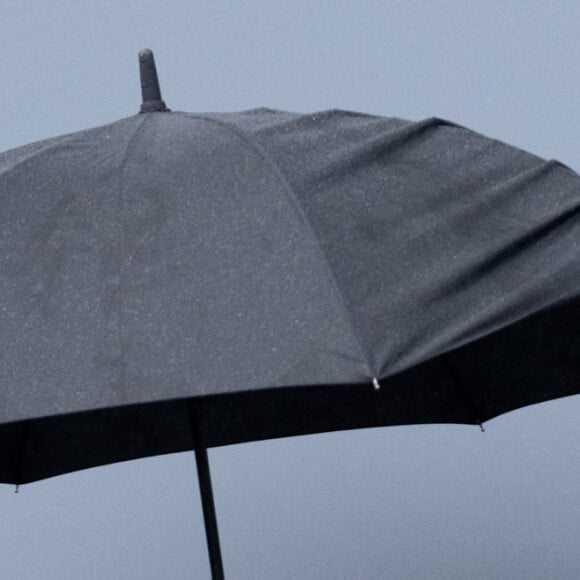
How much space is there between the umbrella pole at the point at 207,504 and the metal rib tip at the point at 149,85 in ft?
1.85

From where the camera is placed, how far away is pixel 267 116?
2064 mm

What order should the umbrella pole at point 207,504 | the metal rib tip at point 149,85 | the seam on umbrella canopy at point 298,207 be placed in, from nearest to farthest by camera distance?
the seam on umbrella canopy at point 298,207 → the metal rib tip at point 149,85 → the umbrella pole at point 207,504

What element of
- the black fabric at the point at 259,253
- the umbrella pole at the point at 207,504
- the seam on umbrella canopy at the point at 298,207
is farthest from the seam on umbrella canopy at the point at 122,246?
the umbrella pole at the point at 207,504

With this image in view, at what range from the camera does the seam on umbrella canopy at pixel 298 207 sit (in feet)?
5.09

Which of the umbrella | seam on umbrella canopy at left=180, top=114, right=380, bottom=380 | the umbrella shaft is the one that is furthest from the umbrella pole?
seam on umbrella canopy at left=180, top=114, right=380, bottom=380

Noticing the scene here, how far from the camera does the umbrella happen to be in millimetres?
1583

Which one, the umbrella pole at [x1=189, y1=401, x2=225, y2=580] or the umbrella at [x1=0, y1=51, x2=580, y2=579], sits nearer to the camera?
the umbrella at [x1=0, y1=51, x2=580, y2=579]

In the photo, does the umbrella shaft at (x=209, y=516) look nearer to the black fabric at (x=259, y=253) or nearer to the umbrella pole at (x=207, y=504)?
the umbrella pole at (x=207, y=504)

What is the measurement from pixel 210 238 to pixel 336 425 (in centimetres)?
109

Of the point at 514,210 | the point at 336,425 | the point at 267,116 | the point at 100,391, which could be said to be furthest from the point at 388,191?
the point at 336,425

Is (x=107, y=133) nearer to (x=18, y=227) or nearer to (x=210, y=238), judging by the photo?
(x=18, y=227)

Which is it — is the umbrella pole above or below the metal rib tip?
below

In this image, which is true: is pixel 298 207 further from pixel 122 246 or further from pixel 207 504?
pixel 207 504

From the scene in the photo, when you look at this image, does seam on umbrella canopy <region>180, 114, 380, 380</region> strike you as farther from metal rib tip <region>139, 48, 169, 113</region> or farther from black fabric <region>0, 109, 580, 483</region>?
metal rib tip <region>139, 48, 169, 113</region>
